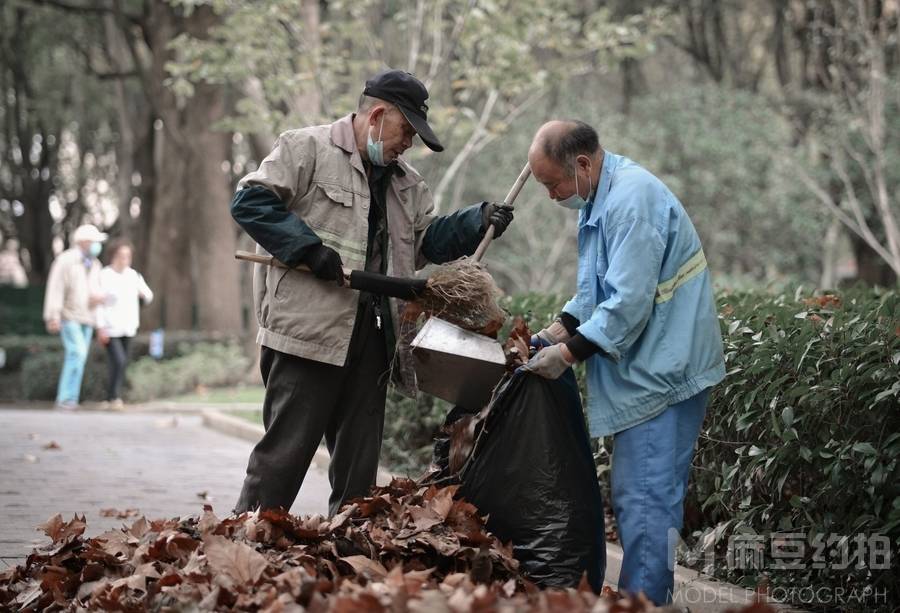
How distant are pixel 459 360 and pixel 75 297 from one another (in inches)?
430

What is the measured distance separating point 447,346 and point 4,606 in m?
1.82

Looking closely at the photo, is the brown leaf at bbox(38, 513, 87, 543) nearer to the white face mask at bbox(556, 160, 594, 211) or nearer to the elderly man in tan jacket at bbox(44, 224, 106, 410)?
the white face mask at bbox(556, 160, 594, 211)

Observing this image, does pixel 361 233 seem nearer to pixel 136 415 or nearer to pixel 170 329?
pixel 136 415

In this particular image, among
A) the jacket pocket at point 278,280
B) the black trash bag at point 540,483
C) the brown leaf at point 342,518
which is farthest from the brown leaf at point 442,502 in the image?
the jacket pocket at point 278,280

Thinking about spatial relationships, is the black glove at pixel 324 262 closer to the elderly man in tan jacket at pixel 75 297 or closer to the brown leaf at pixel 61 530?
the brown leaf at pixel 61 530

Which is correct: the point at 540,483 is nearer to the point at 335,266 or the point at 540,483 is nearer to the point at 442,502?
the point at 442,502

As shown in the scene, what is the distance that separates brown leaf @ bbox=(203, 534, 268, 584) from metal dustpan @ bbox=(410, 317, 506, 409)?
3.41 feet

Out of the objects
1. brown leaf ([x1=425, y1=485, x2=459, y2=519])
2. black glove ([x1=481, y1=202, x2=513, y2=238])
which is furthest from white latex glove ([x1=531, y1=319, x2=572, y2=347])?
brown leaf ([x1=425, y1=485, x2=459, y2=519])

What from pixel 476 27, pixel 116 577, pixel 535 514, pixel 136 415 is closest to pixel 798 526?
pixel 535 514

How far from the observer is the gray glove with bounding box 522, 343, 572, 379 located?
4242mm

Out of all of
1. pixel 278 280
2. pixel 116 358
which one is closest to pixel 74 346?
pixel 116 358

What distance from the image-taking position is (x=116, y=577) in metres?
4.19

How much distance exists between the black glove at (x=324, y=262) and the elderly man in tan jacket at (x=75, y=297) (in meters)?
10.3

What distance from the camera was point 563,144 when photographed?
4.33 meters
